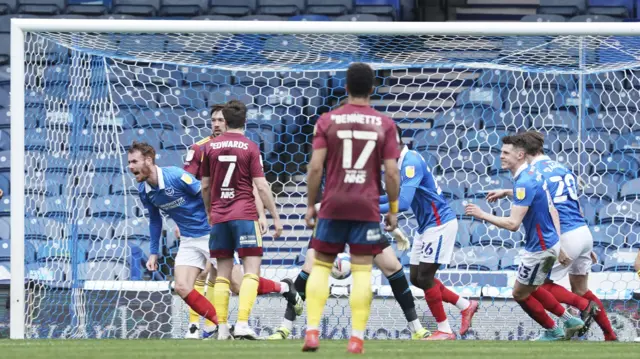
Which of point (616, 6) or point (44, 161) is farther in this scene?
point (616, 6)

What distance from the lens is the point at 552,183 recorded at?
898cm

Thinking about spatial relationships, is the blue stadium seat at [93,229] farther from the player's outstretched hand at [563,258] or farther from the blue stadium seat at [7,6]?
the blue stadium seat at [7,6]

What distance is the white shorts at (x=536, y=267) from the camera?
8.57 metres

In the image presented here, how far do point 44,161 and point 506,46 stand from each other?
438 centimetres

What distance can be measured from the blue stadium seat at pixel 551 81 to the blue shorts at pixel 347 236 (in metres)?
5.64

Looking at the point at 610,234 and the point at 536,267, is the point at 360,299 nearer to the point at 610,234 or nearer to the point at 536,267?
the point at 536,267

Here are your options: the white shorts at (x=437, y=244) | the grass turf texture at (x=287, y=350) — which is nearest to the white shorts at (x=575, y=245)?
the white shorts at (x=437, y=244)

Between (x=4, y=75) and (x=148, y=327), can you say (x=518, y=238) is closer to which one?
(x=148, y=327)

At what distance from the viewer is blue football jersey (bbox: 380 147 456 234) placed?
28.3 feet

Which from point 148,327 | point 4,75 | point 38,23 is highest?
point 38,23

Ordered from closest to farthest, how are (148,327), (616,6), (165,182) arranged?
(165,182) < (148,327) < (616,6)

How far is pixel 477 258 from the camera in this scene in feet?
35.6

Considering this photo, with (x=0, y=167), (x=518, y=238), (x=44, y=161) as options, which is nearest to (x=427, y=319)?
(x=518, y=238)

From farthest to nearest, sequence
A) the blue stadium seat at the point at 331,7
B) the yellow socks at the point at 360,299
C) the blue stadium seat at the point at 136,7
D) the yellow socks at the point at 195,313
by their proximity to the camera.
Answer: the blue stadium seat at the point at 136,7
the blue stadium seat at the point at 331,7
the yellow socks at the point at 195,313
the yellow socks at the point at 360,299
